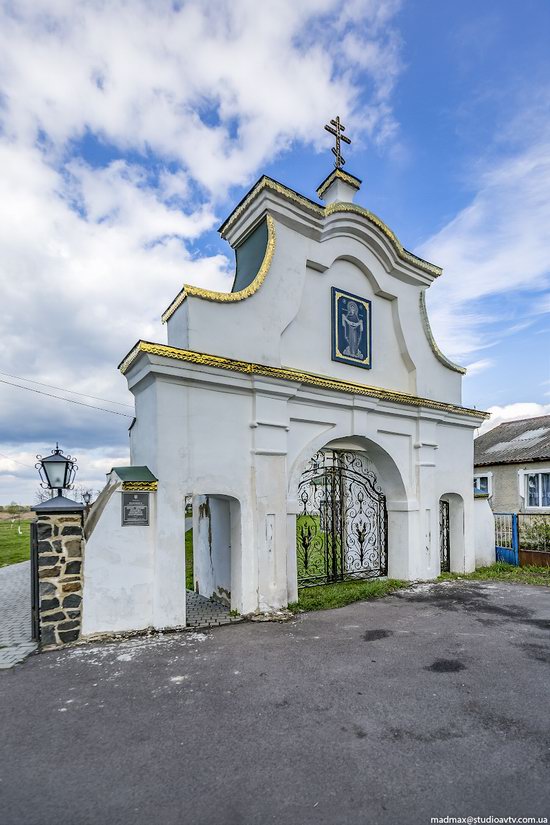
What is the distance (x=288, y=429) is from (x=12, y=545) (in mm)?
17123

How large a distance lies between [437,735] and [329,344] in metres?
6.64

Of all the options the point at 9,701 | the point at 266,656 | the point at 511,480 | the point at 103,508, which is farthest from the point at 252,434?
the point at 511,480

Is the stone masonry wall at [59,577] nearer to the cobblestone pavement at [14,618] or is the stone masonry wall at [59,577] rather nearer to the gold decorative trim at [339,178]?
the cobblestone pavement at [14,618]

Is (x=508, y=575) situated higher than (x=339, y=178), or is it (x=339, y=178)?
(x=339, y=178)

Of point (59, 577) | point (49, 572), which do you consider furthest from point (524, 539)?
point (49, 572)

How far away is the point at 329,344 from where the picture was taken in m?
9.05

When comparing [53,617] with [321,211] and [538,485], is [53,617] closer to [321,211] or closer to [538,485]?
[321,211]

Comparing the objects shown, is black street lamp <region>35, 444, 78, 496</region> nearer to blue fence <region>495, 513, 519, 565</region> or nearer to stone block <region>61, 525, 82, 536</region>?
stone block <region>61, 525, 82, 536</region>

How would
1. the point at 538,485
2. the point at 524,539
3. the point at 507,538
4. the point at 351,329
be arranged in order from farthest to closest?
1. the point at 538,485
2. the point at 507,538
3. the point at 524,539
4. the point at 351,329

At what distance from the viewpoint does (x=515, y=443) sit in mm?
20125

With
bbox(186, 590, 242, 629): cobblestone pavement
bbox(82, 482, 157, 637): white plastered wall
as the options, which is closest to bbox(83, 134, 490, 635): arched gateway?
bbox(82, 482, 157, 637): white plastered wall

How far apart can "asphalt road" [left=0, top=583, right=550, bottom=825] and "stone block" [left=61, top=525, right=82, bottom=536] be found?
1.45 meters

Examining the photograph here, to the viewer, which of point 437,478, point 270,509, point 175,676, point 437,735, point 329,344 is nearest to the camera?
point 437,735

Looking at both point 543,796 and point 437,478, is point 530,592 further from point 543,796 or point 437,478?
point 543,796
